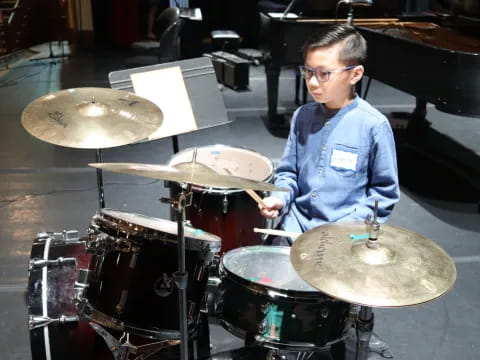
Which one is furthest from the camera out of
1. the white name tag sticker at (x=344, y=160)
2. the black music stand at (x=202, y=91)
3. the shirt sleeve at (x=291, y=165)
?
the black music stand at (x=202, y=91)

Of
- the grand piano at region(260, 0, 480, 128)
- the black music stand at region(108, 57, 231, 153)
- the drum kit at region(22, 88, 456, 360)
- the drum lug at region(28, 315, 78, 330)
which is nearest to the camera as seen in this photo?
the drum kit at region(22, 88, 456, 360)

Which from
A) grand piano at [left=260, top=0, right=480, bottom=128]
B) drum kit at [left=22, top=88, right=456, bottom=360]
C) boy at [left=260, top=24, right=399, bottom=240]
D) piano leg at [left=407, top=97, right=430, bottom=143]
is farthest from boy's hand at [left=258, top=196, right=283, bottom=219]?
piano leg at [left=407, top=97, right=430, bottom=143]

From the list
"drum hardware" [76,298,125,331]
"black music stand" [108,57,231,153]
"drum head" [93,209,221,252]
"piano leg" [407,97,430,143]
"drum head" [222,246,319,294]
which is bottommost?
"piano leg" [407,97,430,143]

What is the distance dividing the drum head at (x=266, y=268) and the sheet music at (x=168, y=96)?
29.6 inches

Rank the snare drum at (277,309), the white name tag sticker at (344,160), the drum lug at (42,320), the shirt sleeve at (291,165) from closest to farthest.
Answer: the snare drum at (277,309), the drum lug at (42,320), the white name tag sticker at (344,160), the shirt sleeve at (291,165)

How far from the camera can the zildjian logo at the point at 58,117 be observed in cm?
190

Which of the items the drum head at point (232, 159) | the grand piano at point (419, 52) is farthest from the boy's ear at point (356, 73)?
the grand piano at point (419, 52)

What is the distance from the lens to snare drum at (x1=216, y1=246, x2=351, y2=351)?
5.24ft

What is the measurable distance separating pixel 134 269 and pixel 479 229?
218 centimetres

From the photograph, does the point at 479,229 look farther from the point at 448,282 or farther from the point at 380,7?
the point at 380,7

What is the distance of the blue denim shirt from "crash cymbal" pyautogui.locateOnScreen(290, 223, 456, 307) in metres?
0.41

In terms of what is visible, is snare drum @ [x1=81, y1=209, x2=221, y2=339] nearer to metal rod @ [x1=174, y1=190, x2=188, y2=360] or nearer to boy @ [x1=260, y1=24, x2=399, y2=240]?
metal rod @ [x1=174, y1=190, x2=188, y2=360]

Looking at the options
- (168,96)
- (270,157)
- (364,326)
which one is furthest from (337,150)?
(270,157)

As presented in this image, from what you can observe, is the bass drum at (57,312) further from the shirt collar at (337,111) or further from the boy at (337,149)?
the shirt collar at (337,111)
